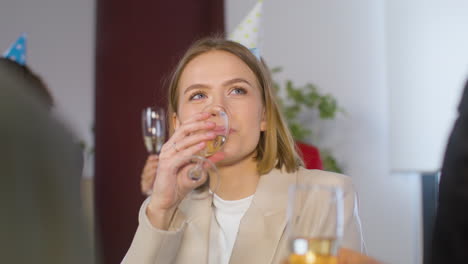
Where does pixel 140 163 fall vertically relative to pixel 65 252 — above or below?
below

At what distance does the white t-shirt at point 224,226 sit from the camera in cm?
157

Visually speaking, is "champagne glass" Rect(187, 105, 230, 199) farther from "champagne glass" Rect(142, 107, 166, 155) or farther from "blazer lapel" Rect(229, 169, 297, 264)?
"champagne glass" Rect(142, 107, 166, 155)

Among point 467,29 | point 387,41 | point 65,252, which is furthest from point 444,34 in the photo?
point 65,252

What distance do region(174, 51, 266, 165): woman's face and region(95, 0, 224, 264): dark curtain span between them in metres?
1.82

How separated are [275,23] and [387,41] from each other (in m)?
0.82

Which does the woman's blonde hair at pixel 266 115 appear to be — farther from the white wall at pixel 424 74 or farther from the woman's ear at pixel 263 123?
the white wall at pixel 424 74

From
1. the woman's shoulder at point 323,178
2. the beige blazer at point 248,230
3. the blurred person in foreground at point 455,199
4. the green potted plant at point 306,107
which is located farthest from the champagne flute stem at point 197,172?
the green potted plant at point 306,107

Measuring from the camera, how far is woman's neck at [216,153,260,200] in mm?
1703

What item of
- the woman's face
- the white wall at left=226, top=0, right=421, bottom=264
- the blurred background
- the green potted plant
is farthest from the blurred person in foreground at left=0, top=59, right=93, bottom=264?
the white wall at left=226, top=0, right=421, bottom=264

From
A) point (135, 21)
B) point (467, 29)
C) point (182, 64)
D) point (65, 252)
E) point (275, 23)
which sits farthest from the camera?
point (275, 23)

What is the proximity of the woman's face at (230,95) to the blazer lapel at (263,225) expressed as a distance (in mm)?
134

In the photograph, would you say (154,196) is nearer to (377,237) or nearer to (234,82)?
(234,82)

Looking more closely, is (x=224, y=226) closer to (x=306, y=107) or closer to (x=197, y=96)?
(x=197, y=96)

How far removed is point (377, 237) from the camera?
3.66 metres
